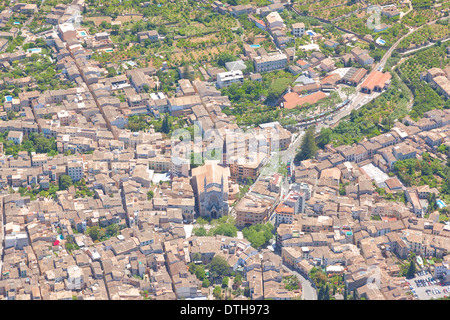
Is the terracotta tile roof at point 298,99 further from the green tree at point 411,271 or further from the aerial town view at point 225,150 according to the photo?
the green tree at point 411,271

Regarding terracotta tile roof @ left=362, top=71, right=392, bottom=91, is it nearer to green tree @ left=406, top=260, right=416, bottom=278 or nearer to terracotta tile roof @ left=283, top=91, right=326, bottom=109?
terracotta tile roof @ left=283, top=91, right=326, bottom=109

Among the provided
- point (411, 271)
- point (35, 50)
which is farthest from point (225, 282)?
point (35, 50)

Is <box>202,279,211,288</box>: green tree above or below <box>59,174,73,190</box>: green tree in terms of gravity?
below

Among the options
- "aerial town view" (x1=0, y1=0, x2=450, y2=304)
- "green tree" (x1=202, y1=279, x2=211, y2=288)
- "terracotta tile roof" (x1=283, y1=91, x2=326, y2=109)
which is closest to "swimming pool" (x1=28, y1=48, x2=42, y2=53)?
"aerial town view" (x1=0, y1=0, x2=450, y2=304)

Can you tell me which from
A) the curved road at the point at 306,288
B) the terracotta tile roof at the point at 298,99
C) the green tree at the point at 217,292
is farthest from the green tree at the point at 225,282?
the terracotta tile roof at the point at 298,99

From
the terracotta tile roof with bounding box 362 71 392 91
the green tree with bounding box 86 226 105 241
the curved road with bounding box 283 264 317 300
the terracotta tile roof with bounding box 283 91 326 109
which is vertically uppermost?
the terracotta tile roof with bounding box 362 71 392 91

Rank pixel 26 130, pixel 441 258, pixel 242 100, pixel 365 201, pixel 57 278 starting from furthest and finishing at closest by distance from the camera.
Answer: pixel 242 100 → pixel 26 130 → pixel 365 201 → pixel 441 258 → pixel 57 278

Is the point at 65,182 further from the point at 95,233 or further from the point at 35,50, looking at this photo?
the point at 35,50

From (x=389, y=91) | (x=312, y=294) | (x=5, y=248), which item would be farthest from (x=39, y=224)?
(x=389, y=91)

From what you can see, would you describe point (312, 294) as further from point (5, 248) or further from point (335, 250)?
point (5, 248)
